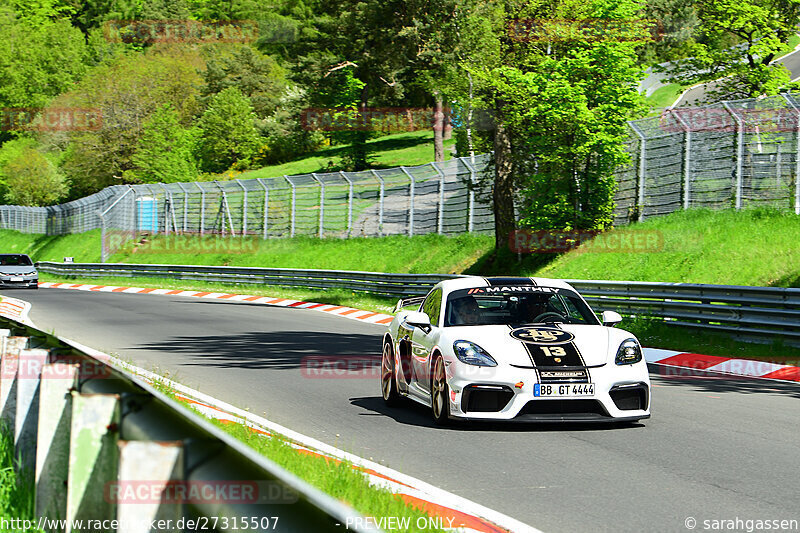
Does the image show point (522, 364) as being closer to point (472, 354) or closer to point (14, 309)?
point (472, 354)

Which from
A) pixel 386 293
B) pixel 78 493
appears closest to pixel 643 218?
pixel 386 293

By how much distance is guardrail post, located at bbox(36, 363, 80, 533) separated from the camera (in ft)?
14.3

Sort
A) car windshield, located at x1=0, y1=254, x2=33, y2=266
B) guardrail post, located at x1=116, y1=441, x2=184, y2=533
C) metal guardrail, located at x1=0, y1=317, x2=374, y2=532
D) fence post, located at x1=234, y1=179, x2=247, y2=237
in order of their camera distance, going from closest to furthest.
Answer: metal guardrail, located at x1=0, y1=317, x2=374, y2=532 → guardrail post, located at x1=116, y1=441, x2=184, y2=533 → car windshield, located at x1=0, y1=254, x2=33, y2=266 → fence post, located at x1=234, y1=179, x2=247, y2=237

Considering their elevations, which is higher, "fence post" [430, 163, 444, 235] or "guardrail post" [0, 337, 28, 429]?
"fence post" [430, 163, 444, 235]

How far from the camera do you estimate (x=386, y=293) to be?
30484 millimetres

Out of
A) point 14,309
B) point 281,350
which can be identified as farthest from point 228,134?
point 281,350

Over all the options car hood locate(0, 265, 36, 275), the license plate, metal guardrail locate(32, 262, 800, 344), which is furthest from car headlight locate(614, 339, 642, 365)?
car hood locate(0, 265, 36, 275)

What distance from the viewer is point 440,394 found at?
950cm

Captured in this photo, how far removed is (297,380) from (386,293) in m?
17.3

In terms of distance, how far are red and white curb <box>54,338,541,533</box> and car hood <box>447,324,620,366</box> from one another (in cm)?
170

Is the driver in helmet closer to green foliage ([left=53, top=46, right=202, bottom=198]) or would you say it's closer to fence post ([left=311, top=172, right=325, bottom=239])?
fence post ([left=311, top=172, right=325, bottom=239])

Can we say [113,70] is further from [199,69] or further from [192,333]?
[192,333]

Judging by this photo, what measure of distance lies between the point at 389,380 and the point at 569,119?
55.3 feet

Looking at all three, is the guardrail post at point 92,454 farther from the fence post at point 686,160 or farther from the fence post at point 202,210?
the fence post at point 202,210
